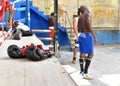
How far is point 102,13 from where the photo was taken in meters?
15.1

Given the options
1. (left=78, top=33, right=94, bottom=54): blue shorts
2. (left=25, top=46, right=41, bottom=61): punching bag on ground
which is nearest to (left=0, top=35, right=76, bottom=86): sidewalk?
(left=25, top=46, right=41, bottom=61): punching bag on ground

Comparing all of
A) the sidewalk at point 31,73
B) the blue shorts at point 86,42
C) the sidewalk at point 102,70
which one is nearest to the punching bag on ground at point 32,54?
the sidewalk at point 31,73

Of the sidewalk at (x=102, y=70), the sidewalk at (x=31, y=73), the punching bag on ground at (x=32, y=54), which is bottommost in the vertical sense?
the sidewalk at (x=102, y=70)

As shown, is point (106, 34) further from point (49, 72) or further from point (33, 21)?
point (49, 72)

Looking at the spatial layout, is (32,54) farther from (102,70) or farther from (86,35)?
(102,70)

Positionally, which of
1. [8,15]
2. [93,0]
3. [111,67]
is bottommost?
[111,67]

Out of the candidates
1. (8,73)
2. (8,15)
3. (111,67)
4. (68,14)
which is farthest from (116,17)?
(8,73)

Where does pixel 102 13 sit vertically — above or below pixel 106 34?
above

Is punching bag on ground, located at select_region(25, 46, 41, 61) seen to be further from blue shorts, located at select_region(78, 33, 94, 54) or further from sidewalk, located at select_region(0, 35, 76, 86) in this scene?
blue shorts, located at select_region(78, 33, 94, 54)

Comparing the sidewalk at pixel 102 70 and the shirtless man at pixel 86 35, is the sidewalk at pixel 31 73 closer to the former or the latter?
the sidewalk at pixel 102 70

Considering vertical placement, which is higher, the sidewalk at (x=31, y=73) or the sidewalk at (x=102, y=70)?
the sidewalk at (x=31, y=73)

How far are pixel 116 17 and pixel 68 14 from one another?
2617 millimetres

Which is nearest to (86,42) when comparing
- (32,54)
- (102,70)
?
(32,54)

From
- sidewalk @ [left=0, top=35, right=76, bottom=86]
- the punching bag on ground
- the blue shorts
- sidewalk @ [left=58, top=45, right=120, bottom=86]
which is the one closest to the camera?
sidewalk @ [left=0, top=35, right=76, bottom=86]
